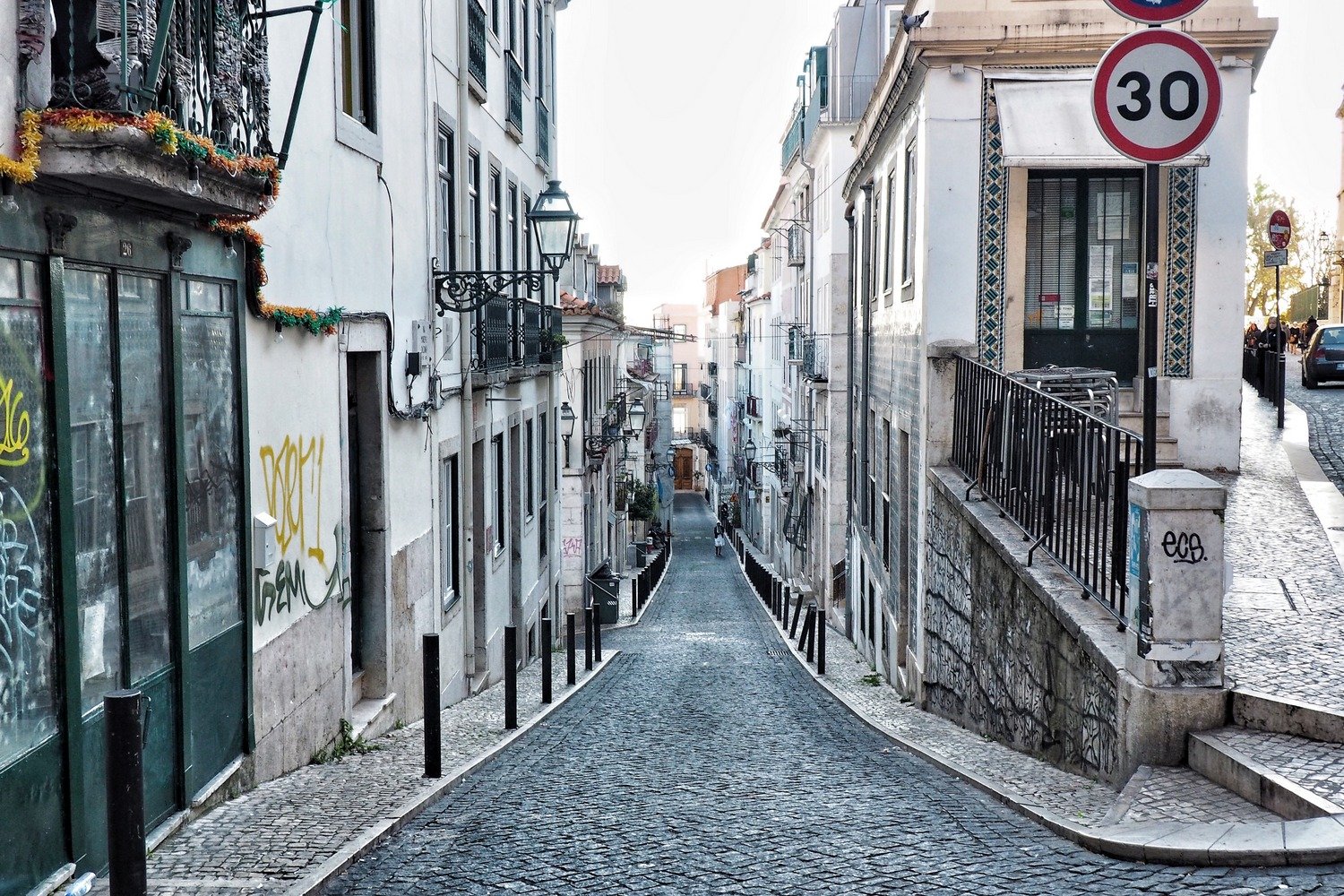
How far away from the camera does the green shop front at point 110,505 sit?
4418 mm

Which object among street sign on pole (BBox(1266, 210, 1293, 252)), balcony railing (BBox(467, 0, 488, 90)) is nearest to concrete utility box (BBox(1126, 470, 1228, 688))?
balcony railing (BBox(467, 0, 488, 90))

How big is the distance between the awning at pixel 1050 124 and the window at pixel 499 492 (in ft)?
23.4

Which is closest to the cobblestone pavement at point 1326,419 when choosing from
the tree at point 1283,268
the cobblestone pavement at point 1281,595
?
the cobblestone pavement at point 1281,595

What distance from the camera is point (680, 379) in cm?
11031

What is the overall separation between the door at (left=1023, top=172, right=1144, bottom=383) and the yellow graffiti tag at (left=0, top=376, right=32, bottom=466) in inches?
414

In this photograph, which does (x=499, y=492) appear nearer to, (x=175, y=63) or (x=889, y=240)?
(x=889, y=240)

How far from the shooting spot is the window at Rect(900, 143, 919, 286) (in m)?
13.3

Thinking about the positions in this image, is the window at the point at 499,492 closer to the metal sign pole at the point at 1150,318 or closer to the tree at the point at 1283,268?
the metal sign pole at the point at 1150,318

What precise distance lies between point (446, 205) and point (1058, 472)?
7.62 meters

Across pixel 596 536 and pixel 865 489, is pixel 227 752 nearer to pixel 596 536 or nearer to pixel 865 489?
pixel 865 489

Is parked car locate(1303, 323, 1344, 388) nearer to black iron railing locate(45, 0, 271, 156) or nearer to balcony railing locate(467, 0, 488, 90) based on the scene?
balcony railing locate(467, 0, 488, 90)

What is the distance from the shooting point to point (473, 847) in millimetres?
5719

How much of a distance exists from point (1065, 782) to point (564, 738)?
13.7 feet

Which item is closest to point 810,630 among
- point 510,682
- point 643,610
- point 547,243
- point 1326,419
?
point 1326,419
